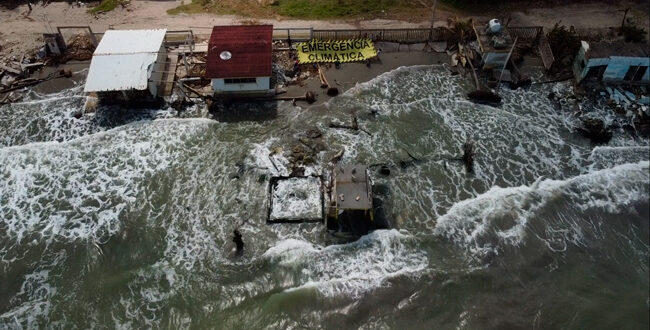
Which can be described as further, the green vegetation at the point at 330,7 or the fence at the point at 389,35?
the green vegetation at the point at 330,7

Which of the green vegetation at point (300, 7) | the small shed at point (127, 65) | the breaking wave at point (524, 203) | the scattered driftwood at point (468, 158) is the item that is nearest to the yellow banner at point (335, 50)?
the green vegetation at point (300, 7)

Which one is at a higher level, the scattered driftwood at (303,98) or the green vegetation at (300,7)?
the green vegetation at (300,7)

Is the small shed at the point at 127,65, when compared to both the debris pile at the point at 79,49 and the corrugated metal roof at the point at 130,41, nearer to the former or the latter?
the corrugated metal roof at the point at 130,41

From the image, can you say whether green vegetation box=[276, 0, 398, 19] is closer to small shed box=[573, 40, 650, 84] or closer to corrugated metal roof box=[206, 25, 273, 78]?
corrugated metal roof box=[206, 25, 273, 78]

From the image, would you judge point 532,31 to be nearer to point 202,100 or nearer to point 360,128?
point 360,128

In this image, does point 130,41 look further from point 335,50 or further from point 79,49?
point 335,50

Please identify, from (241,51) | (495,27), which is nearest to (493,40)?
(495,27)
